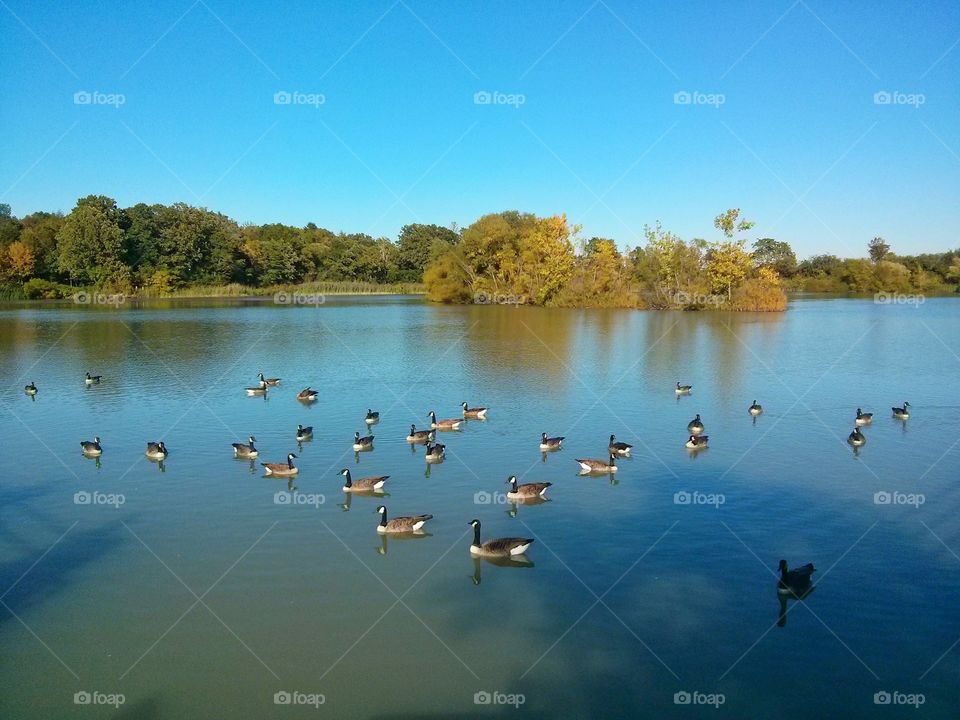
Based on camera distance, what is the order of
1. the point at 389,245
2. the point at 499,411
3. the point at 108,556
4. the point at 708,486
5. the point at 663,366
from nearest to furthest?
the point at 108,556, the point at 708,486, the point at 499,411, the point at 663,366, the point at 389,245

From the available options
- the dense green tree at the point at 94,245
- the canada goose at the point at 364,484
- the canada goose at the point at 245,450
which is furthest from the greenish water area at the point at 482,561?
the dense green tree at the point at 94,245

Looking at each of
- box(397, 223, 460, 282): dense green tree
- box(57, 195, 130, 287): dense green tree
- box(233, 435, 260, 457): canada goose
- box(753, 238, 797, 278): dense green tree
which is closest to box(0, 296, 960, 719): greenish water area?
box(233, 435, 260, 457): canada goose

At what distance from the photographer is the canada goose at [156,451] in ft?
60.2

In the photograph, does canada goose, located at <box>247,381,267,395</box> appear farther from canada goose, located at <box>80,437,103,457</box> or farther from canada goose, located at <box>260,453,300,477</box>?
canada goose, located at <box>260,453,300,477</box>

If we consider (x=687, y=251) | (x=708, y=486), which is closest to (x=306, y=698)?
(x=708, y=486)

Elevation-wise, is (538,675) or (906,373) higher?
(906,373)

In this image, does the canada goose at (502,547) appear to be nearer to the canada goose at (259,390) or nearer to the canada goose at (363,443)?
the canada goose at (363,443)

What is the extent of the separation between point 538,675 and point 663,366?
27.2 m

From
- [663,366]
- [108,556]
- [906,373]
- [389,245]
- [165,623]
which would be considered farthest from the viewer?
[389,245]

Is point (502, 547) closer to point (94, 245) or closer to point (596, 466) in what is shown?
point (596, 466)

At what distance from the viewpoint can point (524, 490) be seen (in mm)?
15453

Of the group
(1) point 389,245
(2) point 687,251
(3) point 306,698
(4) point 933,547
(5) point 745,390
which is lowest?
(3) point 306,698

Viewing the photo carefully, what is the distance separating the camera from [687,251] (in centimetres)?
7488

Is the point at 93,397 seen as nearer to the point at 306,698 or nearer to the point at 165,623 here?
the point at 165,623
